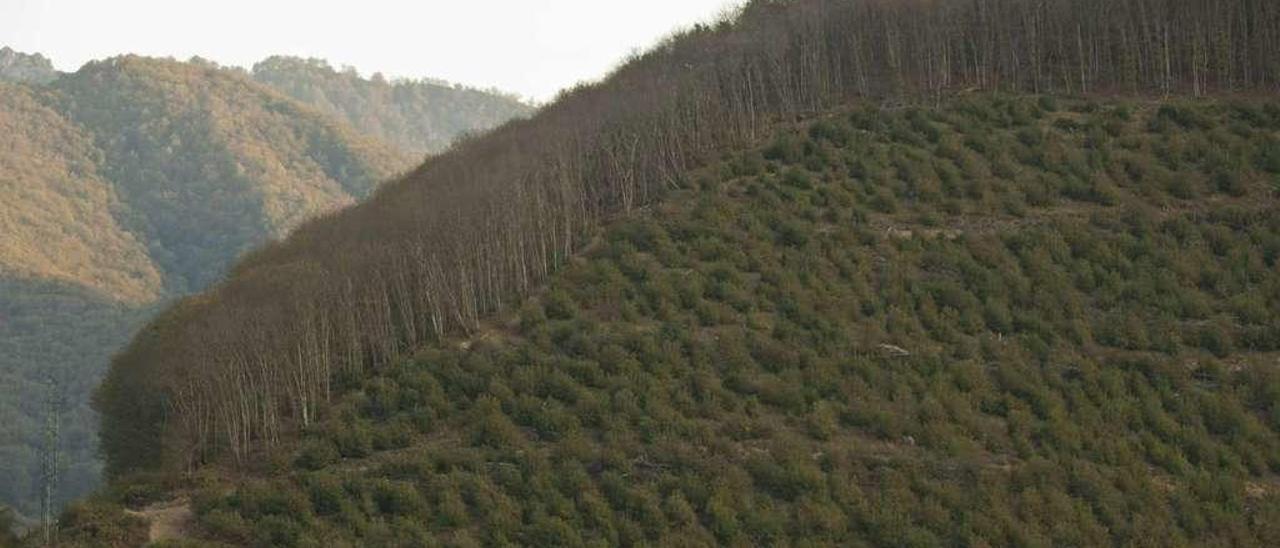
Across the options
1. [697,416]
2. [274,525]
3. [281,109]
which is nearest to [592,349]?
[697,416]

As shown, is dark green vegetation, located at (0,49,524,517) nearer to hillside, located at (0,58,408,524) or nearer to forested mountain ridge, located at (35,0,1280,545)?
hillside, located at (0,58,408,524)

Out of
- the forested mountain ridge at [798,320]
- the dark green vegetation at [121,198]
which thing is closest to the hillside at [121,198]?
the dark green vegetation at [121,198]

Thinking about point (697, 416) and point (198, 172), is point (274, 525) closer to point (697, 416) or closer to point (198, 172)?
point (697, 416)

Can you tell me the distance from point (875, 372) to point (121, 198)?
111269mm

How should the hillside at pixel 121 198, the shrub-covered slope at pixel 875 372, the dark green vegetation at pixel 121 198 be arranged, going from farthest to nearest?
the hillside at pixel 121 198
the dark green vegetation at pixel 121 198
the shrub-covered slope at pixel 875 372

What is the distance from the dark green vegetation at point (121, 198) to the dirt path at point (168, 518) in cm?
4520

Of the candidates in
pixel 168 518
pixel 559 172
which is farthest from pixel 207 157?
pixel 168 518

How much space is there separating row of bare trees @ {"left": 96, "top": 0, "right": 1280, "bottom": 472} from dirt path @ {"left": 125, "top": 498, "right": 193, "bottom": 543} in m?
1.48

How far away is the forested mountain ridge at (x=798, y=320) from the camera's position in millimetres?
25281

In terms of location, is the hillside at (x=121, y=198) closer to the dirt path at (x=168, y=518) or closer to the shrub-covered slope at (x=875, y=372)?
the shrub-covered slope at (x=875, y=372)

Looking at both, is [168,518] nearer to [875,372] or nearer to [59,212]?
[875,372]

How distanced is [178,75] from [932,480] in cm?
13507

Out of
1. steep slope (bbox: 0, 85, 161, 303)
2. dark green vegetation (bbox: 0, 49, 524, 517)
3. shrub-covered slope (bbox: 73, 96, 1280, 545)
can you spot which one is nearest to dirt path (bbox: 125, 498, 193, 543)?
shrub-covered slope (bbox: 73, 96, 1280, 545)

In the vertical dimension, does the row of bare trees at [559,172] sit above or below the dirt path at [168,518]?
above
